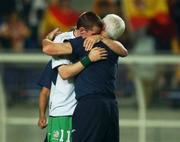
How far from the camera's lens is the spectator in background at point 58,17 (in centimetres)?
1412

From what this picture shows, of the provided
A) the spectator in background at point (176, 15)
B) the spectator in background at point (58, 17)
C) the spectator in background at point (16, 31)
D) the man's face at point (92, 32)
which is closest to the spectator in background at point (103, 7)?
the spectator in background at point (58, 17)

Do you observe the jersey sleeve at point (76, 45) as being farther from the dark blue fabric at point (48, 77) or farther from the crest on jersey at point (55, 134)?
the crest on jersey at point (55, 134)

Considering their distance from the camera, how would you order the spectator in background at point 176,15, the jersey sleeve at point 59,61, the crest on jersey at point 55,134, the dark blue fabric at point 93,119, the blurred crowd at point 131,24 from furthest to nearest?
1. the spectator in background at point 176,15
2. the blurred crowd at point 131,24
3. the crest on jersey at point 55,134
4. the jersey sleeve at point 59,61
5. the dark blue fabric at point 93,119

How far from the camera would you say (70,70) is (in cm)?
645

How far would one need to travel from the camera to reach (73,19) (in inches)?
555

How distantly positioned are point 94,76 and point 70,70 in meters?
0.18

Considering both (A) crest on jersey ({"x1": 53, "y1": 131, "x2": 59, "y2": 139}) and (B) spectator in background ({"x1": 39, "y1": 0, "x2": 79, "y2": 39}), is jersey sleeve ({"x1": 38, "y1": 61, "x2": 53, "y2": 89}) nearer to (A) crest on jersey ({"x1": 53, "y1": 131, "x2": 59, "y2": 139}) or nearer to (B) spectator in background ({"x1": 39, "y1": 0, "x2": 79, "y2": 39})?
(A) crest on jersey ({"x1": 53, "y1": 131, "x2": 59, "y2": 139})

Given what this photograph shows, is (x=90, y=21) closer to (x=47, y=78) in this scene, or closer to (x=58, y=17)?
(x=47, y=78)

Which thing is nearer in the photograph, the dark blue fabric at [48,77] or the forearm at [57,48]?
the forearm at [57,48]

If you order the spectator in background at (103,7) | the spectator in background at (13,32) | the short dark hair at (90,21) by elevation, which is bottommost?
the short dark hair at (90,21)

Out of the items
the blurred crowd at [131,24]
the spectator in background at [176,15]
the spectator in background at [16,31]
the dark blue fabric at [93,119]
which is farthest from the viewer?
the spectator in background at [16,31]

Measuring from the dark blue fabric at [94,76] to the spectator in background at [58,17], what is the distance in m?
7.47

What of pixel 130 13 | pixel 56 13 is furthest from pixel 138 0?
pixel 56 13

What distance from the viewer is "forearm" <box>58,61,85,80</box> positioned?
6422 millimetres
